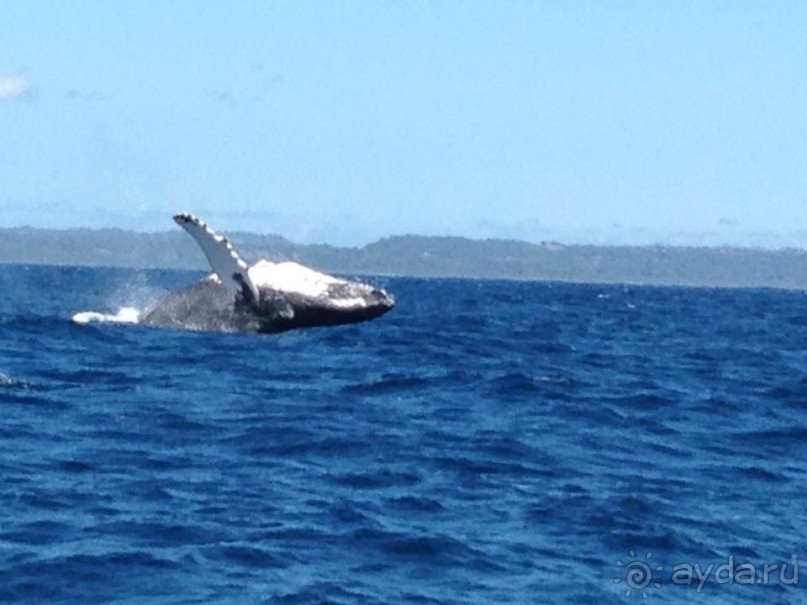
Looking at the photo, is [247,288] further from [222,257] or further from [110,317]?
[110,317]

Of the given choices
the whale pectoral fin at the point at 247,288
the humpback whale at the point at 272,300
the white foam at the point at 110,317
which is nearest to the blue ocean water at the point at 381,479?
the humpback whale at the point at 272,300

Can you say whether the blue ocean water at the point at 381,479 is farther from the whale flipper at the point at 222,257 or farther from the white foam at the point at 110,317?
the white foam at the point at 110,317

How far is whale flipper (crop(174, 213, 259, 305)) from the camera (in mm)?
24203

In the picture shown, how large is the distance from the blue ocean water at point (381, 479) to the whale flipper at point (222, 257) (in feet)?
3.34

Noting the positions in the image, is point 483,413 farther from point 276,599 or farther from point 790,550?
point 276,599

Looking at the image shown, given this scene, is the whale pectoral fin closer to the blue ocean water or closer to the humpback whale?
the humpback whale

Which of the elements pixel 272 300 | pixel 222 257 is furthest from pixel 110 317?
pixel 222 257

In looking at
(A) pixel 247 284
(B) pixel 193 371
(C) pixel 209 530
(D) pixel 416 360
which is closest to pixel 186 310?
(A) pixel 247 284

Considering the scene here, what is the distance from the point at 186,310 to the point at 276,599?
668 inches

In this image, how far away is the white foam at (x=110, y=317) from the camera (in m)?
30.6

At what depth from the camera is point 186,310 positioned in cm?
2733

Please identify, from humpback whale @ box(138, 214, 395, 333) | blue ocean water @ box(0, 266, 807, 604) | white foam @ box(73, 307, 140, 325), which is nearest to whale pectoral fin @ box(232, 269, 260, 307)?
humpback whale @ box(138, 214, 395, 333)

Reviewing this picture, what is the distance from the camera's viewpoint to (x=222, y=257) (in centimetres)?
2477

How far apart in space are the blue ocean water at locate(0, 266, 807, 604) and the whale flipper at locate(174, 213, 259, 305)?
102 centimetres
